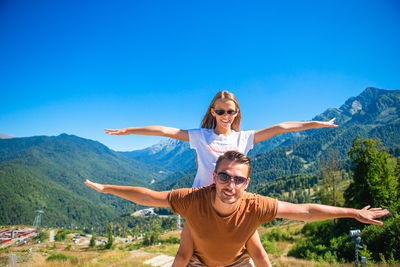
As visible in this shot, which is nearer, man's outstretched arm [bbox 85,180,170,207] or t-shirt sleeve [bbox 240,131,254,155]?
man's outstretched arm [bbox 85,180,170,207]

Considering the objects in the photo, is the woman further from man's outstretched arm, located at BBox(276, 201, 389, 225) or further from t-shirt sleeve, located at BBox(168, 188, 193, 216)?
man's outstretched arm, located at BBox(276, 201, 389, 225)

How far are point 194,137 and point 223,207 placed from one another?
1.58 meters

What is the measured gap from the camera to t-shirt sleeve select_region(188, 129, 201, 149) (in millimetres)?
4234

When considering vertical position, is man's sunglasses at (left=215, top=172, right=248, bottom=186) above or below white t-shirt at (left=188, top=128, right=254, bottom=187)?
below


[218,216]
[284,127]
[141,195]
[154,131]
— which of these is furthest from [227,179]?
[284,127]

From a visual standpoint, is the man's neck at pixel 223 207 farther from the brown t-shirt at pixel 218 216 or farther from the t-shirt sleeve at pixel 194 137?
the t-shirt sleeve at pixel 194 137

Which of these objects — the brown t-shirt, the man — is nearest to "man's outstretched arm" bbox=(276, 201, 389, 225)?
the man

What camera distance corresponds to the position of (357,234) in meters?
10.9

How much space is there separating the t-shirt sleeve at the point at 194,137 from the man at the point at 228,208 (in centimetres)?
118

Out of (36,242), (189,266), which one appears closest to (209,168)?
(189,266)

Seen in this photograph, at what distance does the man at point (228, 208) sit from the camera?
2.93 metres

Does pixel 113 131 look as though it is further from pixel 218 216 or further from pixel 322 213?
pixel 322 213

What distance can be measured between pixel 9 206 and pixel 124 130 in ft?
809

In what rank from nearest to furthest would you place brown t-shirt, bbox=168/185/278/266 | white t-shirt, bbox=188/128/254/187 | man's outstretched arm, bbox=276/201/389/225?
1. man's outstretched arm, bbox=276/201/389/225
2. brown t-shirt, bbox=168/185/278/266
3. white t-shirt, bbox=188/128/254/187
